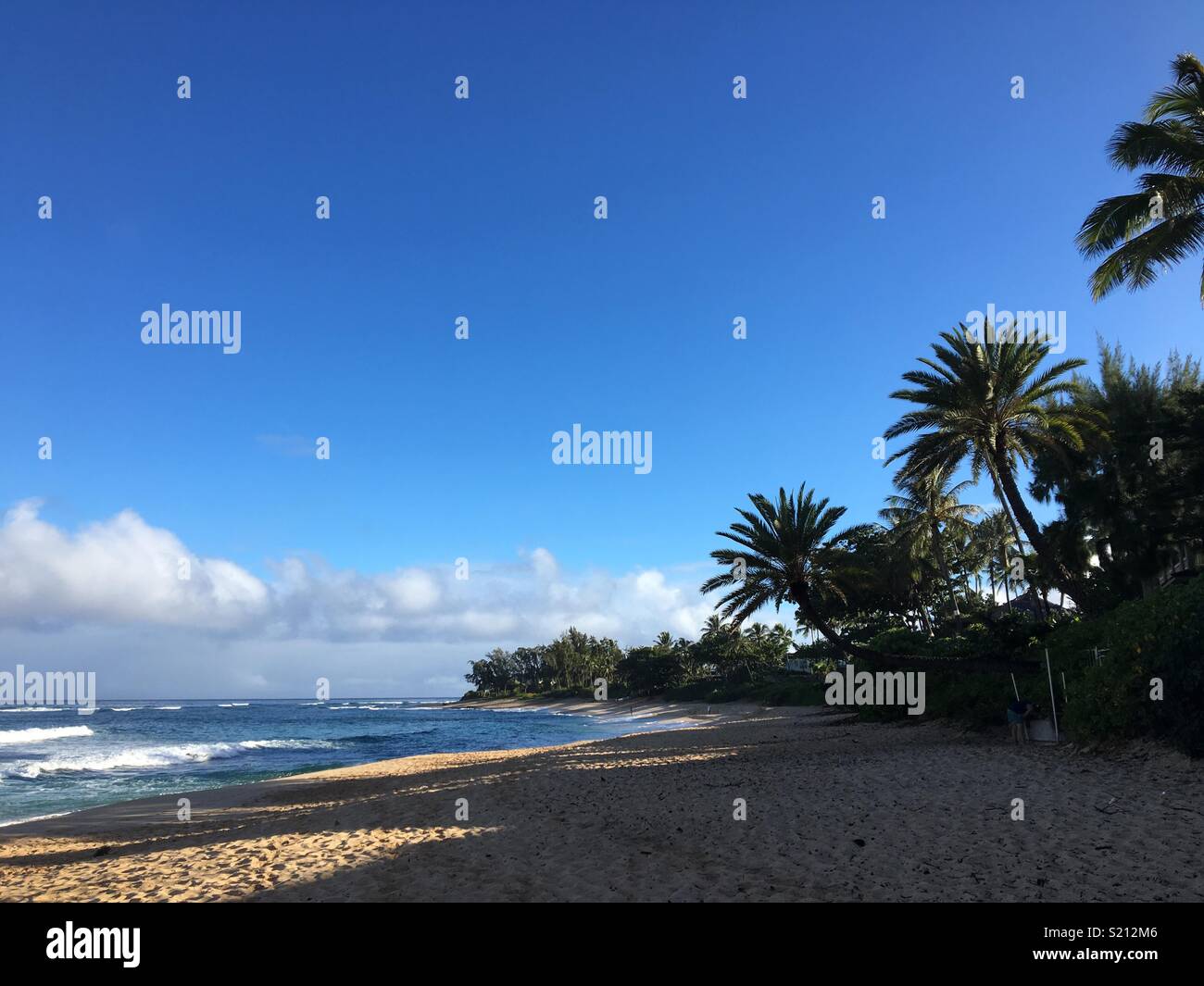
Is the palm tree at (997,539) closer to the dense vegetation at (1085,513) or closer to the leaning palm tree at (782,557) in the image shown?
the dense vegetation at (1085,513)

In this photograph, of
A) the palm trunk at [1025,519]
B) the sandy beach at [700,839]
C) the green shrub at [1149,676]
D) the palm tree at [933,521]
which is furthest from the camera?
the palm tree at [933,521]

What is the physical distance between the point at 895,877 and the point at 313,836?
926 cm

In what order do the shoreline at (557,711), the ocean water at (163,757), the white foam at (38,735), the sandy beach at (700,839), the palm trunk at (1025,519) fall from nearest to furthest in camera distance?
the sandy beach at (700,839) < the shoreline at (557,711) < the palm trunk at (1025,519) < the ocean water at (163,757) < the white foam at (38,735)

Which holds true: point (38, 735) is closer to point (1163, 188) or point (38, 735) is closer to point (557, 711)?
point (557, 711)

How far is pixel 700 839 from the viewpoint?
376 inches

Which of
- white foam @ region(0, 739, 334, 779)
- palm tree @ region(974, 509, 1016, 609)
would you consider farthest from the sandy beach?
palm tree @ region(974, 509, 1016, 609)

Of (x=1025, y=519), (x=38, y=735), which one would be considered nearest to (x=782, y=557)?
(x=1025, y=519)

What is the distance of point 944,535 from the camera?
48.2 m

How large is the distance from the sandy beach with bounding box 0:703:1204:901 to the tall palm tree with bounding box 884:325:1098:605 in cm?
995

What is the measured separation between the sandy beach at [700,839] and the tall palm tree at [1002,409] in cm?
995

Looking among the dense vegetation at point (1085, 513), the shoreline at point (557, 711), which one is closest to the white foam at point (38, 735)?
the shoreline at point (557, 711)

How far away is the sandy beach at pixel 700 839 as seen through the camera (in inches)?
289

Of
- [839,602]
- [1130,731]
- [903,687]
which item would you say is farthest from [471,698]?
[1130,731]
